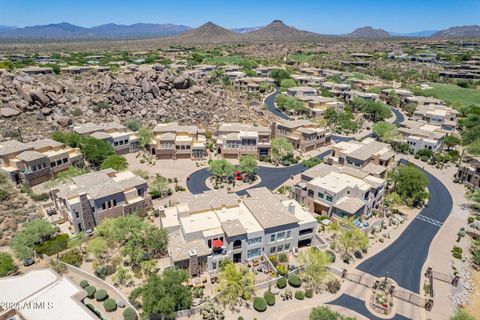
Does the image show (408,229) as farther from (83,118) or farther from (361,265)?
(83,118)

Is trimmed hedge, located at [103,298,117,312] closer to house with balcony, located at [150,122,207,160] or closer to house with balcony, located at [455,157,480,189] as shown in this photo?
house with balcony, located at [150,122,207,160]

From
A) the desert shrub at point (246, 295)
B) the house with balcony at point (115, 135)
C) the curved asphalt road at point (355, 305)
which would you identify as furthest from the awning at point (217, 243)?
the house with balcony at point (115, 135)

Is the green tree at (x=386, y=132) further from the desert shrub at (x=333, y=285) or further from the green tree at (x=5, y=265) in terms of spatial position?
the green tree at (x=5, y=265)

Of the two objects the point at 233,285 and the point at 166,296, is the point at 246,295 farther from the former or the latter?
the point at 166,296

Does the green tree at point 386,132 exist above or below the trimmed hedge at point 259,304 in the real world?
above

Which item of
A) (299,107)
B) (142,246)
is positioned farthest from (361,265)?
(299,107)

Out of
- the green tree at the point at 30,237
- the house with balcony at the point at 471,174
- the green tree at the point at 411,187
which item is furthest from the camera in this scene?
the house with balcony at the point at 471,174

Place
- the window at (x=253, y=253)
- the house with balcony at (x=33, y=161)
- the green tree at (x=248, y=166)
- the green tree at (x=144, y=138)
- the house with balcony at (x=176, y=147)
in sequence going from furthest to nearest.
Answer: the green tree at (x=144, y=138) < the house with balcony at (x=176, y=147) < the green tree at (x=248, y=166) < the house with balcony at (x=33, y=161) < the window at (x=253, y=253)
